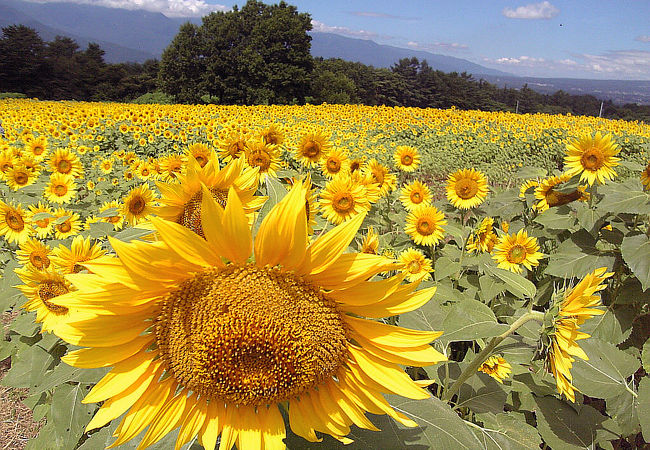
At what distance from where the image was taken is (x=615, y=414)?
1849 millimetres

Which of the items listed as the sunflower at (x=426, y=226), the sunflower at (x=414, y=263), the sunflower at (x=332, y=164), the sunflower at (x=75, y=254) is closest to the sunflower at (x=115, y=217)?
the sunflower at (x=75, y=254)

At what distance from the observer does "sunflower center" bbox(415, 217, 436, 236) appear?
12.8 feet

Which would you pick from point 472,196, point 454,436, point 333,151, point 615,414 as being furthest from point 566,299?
Answer: point 472,196

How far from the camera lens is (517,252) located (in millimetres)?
3328

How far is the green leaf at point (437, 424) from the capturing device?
897 mm

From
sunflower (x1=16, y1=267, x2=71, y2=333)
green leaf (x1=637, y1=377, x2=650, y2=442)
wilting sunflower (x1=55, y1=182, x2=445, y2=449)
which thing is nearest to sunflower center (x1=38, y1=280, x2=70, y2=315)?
sunflower (x1=16, y1=267, x2=71, y2=333)

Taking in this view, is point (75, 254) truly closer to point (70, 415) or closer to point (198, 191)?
point (70, 415)

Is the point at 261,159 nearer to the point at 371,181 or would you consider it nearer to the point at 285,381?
the point at 371,181

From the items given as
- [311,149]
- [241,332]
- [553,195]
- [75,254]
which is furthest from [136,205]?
[553,195]

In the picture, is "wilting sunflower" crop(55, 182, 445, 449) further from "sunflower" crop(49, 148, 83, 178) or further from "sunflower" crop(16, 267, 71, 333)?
"sunflower" crop(49, 148, 83, 178)

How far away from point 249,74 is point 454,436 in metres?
35.9

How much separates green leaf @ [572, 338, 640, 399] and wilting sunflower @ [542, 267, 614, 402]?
759mm

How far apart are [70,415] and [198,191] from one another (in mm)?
1469

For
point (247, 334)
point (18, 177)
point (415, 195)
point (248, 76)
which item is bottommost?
point (18, 177)
